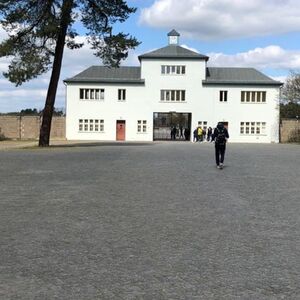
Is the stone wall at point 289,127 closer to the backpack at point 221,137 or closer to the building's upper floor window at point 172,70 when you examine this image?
the building's upper floor window at point 172,70

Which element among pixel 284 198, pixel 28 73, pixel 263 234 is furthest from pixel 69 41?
pixel 263 234

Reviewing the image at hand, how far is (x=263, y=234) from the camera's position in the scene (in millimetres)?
8680

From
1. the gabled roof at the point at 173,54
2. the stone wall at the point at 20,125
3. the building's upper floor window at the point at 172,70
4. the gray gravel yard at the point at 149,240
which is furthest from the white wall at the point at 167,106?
the gray gravel yard at the point at 149,240

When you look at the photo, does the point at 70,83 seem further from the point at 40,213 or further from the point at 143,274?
the point at 143,274

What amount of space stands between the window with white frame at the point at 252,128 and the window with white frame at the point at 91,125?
1741 cm

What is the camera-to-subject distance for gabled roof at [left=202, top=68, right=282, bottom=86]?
6988cm

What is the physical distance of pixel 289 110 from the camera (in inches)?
2936

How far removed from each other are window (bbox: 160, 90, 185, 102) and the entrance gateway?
2271mm

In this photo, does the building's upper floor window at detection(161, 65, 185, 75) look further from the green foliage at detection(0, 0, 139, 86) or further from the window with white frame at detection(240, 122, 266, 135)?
the green foliage at detection(0, 0, 139, 86)

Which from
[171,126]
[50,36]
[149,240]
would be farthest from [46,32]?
[171,126]

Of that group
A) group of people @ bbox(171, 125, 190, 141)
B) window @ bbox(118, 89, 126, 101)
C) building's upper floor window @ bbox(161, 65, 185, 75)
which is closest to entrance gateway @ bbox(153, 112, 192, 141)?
group of people @ bbox(171, 125, 190, 141)

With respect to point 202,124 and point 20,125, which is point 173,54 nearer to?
point 202,124

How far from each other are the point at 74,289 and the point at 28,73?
109 feet

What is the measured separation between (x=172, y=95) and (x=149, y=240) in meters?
61.8
